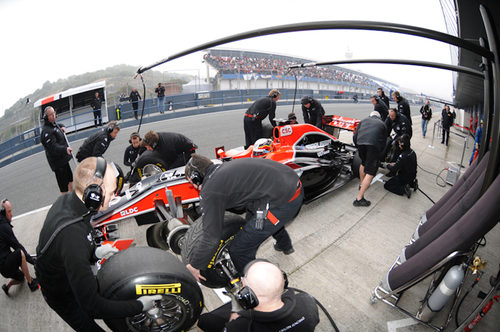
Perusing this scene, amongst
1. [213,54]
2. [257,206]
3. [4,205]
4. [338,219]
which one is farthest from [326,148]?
[213,54]

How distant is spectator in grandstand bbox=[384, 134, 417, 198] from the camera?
187 inches

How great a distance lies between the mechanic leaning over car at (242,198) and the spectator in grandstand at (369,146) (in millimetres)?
2244

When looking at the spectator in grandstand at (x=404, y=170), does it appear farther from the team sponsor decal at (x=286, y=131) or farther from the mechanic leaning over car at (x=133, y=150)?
the mechanic leaning over car at (x=133, y=150)

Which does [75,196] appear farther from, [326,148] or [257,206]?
[326,148]

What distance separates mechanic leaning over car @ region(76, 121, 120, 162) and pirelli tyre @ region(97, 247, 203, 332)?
9.89ft

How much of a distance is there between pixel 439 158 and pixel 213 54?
109 ft

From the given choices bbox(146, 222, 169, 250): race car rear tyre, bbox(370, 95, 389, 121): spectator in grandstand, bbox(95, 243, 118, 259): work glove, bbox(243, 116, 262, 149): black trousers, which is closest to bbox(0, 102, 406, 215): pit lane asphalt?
bbox(243, 116, 262, 149): black trousers

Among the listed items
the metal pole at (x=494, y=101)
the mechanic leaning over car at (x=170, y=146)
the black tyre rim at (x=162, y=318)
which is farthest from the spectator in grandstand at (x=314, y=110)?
the black tyre rim at (x=162, y=318)

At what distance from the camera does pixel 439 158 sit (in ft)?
24.8

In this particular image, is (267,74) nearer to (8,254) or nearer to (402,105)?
(402,105)

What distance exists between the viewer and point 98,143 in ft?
14.8

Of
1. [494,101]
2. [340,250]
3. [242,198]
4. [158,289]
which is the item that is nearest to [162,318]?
[158,289]

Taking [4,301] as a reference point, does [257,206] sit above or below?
above

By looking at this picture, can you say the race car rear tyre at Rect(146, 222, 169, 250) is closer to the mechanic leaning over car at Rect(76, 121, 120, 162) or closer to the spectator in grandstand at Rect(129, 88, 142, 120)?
the mechanic leaning over car at Rect(76, 121, 120, 162)
